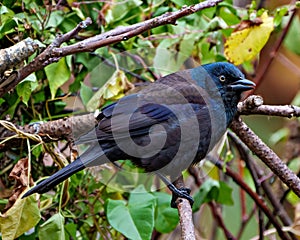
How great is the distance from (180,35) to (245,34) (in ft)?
0.87

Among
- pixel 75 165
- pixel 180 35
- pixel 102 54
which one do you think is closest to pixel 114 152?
pixel 75 165

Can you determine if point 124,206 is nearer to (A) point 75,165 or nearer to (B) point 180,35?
(A) point 75,165

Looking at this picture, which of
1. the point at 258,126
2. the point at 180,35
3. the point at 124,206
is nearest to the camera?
the point at 124,206

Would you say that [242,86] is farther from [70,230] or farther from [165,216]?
[70,230]

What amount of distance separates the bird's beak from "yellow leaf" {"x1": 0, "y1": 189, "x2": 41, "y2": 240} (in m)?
0.91

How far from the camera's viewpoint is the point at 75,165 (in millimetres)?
1971

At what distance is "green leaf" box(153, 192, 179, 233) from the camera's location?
2.36 m

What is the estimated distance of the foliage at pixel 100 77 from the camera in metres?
2.03

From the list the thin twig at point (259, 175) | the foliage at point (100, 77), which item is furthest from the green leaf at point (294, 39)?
the thin twig at point (259, 175)

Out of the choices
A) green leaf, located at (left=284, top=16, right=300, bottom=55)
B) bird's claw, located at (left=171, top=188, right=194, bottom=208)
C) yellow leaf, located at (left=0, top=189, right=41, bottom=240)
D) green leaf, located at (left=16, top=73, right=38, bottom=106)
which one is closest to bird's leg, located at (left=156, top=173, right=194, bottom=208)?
bird's claw, located at (left=171, top=188, right=194, bottom=208)

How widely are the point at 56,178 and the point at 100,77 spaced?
0.63 metres

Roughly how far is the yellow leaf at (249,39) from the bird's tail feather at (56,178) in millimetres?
741

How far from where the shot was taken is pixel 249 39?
228cm

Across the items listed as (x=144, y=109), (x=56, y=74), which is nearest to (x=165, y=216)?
(x=144, y=109)
